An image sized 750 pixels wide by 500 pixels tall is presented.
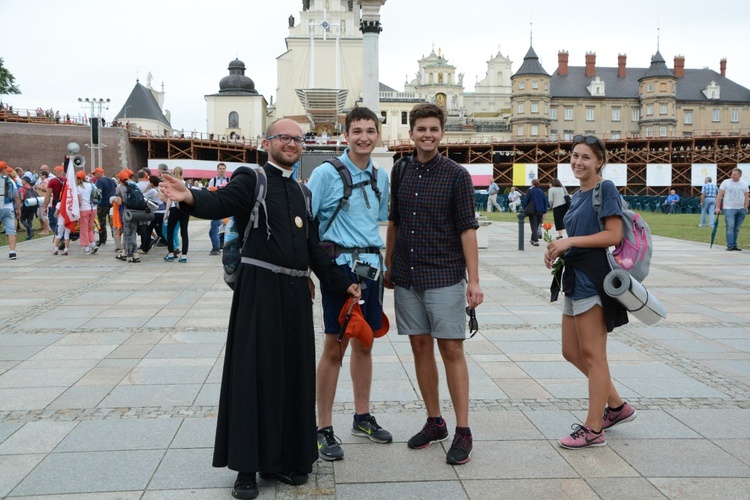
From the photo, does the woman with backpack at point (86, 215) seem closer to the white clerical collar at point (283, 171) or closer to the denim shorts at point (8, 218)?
the denim shorts at point (8, 218)

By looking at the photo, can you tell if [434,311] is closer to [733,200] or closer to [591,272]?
[591,272]

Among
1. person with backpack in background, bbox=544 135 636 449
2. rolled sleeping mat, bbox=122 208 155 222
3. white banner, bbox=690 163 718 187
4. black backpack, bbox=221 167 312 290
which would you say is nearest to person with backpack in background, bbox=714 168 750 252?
rolled sleeping mat, bbox=122 208 155 222

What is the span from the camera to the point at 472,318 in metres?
4.34

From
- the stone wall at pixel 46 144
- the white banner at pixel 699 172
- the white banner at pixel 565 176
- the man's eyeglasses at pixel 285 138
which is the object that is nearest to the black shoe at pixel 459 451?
the man's eyeglasses at pixel 285 138

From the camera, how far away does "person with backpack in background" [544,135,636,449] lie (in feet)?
14.0

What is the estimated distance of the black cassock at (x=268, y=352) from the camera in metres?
3.73

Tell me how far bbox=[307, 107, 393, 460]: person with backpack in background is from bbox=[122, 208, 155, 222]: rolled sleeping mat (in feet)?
33.6

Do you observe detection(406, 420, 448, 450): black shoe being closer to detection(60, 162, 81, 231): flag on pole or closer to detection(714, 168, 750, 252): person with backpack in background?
detection(60, 162, 81, 231): flag on pole

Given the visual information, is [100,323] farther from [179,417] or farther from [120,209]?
[120,209]

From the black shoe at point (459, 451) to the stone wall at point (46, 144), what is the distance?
170ft

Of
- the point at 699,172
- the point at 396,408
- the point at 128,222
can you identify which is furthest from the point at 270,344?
the point at 699,172

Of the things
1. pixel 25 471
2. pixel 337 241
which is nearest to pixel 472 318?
pixel 337 241

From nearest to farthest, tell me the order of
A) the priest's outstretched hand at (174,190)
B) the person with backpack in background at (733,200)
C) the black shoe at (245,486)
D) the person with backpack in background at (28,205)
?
the priest's outstretched hand at (174,190) < the black shoe at (245,486) < the person with backpack in background at (733,200) < the person with backpack in background at (28,205)

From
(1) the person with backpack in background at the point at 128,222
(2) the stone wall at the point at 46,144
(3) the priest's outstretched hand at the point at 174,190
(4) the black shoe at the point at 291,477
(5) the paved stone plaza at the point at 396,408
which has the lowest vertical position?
(5) the paved stone plaza at the point at 396,408
